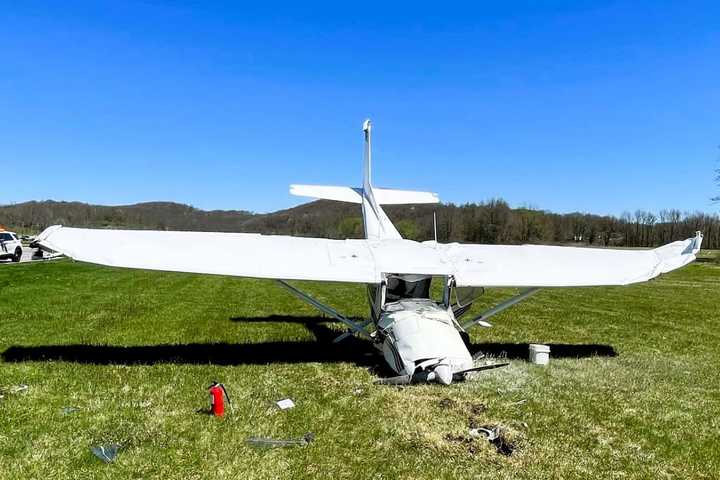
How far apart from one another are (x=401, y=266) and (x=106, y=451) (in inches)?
189

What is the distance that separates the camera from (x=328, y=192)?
14070mm

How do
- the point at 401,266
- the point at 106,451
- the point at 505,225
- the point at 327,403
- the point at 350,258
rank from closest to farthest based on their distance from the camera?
the point at 106,451 < the point at 327,403 < the point at 401,266 < the point at 350,258 < the point at 505,225

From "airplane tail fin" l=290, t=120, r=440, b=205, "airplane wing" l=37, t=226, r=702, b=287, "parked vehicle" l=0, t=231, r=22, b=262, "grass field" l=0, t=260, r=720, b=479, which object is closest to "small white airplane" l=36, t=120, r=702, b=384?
"airplane wing" l=37, t=226, r=702, b=287

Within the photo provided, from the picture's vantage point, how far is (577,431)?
5555 mm

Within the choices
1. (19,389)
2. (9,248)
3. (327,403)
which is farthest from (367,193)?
(9,248)

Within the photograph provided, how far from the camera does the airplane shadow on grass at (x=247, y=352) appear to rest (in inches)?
318

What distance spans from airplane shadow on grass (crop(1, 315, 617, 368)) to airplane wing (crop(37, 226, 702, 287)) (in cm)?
174

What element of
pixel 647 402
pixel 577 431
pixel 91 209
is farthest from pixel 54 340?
pixel 91 209

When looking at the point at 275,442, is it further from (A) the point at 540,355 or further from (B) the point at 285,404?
(A) the point at 540,355

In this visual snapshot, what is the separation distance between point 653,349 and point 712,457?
5586mm

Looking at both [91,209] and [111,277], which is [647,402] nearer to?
[111,277]

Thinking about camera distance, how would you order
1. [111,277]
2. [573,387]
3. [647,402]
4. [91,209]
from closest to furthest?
[647,402] < [573,387] < [111,277] < [91,209]

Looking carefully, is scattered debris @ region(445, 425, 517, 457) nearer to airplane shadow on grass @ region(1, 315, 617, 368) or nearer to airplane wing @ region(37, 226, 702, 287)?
airplane shadow on grass @ region(1, 315, 617, 368)

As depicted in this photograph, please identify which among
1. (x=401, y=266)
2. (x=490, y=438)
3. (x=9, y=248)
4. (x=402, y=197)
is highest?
(x=402, y=197)
